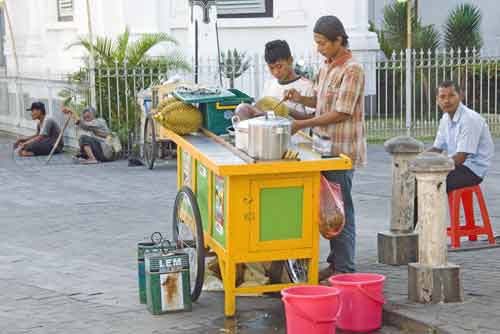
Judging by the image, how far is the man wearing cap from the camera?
7145 millimetres

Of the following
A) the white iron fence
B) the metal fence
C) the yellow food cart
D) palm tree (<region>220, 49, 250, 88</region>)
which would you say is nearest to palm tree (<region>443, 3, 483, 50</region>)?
the white iron fence

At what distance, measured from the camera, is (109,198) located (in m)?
12.3

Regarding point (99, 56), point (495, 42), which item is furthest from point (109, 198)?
point (495, 42)

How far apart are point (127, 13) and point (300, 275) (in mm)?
13063

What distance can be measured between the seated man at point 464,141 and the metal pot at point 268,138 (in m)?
2.24

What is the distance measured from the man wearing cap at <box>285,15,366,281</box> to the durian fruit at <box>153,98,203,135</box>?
0.83 metres

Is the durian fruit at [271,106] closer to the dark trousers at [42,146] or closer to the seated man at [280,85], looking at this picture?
the seated man at [280,85]

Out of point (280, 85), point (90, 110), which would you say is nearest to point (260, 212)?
point (280, 85)

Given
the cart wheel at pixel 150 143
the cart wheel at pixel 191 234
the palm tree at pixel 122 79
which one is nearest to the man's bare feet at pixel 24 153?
the palm tree at pixel 122 79

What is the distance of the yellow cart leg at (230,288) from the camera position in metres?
6.73

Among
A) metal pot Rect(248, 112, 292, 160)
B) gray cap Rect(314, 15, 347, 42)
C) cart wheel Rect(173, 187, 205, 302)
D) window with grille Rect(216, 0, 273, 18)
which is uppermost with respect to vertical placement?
window with grille Rect(216, 0, 273, 18)

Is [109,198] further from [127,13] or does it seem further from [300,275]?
[127,13]

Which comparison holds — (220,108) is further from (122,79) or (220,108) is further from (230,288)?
(122,79)

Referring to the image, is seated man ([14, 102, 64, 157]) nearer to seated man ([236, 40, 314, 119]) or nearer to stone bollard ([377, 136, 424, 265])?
seated man ([236, 40, 314, 119])
